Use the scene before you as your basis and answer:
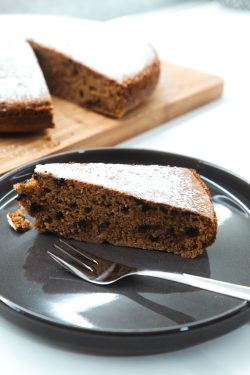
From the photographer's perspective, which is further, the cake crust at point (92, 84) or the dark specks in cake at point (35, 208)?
the cake crust at point (92, 84)

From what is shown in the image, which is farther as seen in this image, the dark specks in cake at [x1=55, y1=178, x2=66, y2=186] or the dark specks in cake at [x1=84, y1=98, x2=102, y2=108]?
the dark specks in cake at [x1=84, y1=98, x2=102, y2=108]

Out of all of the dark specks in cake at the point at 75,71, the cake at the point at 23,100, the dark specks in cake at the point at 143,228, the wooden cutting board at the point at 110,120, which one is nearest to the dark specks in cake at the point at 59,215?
the dark specks in cake at the point at 143,228

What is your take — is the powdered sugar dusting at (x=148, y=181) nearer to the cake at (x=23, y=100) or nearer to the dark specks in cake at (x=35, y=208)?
the dark specks in cake at (x=35, y=208)

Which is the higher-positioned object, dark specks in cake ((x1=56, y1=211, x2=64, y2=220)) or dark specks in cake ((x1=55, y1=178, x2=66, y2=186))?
dark specks in cake ((x1=55, y1=178, x2=66, y2=186))

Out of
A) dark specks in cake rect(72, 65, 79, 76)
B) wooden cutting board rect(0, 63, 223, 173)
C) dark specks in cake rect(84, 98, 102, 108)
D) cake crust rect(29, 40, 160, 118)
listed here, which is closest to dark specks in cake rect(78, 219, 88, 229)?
wooden cutting board rect(0, 63, 223, 173)

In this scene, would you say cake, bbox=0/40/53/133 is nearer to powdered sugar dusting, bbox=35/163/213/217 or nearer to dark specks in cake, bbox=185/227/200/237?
powdered sugar dusting, bbox=35/163/213/217

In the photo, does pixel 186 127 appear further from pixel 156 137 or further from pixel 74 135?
pixel 74 135
